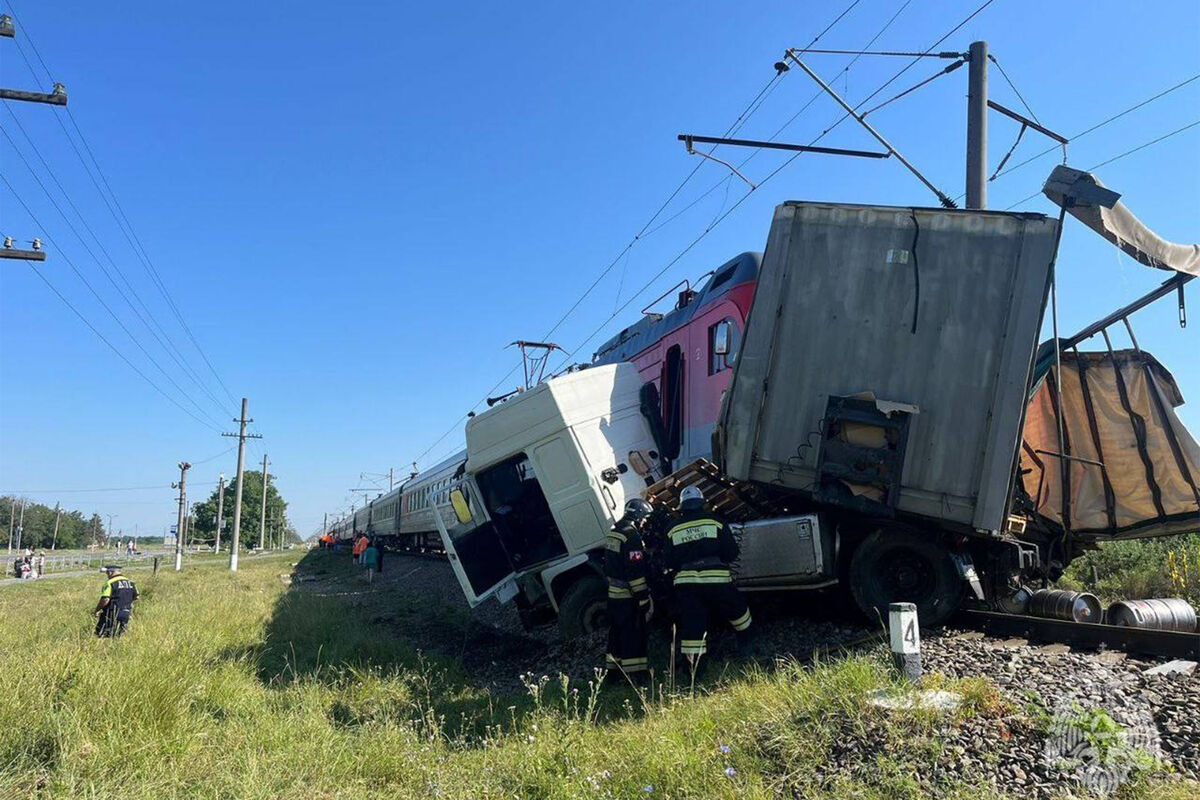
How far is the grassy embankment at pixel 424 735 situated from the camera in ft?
12.1

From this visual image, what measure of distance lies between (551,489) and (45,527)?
415ft

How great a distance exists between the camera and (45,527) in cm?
10556

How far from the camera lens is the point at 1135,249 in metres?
5.83

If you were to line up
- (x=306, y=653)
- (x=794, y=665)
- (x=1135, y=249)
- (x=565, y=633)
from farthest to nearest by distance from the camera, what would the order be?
(x=306, y=653), (x=565, y=633), (x=1135, y=249), (x=794, y=665)

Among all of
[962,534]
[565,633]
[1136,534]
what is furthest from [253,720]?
[1136,534]

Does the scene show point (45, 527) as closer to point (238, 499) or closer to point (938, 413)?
point (238, 499)

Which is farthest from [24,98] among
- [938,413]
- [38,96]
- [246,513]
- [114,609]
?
[246,513]

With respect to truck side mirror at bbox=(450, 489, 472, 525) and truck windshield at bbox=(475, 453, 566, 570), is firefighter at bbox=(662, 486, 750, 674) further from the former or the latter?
truck side mirror at bbox=(450, 489, 472, 525)

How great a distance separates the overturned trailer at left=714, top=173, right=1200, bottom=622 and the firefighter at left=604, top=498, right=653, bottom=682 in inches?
42.2

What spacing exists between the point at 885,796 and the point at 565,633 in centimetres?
491

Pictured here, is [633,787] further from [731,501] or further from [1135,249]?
[1135,249]

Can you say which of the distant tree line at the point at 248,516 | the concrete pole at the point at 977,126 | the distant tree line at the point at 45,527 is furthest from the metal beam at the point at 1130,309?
the distant tree line at the point at 45,527

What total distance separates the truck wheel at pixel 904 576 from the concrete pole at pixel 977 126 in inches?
167

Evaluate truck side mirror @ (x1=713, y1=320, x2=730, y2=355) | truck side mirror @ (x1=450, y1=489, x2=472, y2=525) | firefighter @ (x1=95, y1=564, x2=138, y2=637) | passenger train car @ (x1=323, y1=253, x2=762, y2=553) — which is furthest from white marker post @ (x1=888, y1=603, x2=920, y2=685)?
firefighter @ (x1=95, y1=564, x2=138, y2=637)
